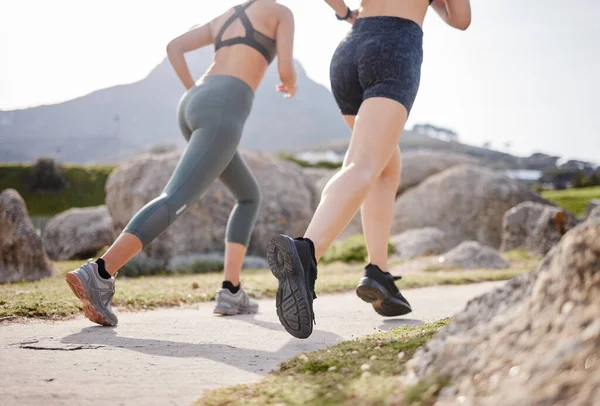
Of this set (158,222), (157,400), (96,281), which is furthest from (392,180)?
(157,400)

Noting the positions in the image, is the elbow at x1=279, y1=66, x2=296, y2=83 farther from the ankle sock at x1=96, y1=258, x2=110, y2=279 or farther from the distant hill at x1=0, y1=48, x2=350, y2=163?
the ankle sock at x1=96, y1=258, x2=110, y2=279

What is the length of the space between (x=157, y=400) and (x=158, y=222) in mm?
1689

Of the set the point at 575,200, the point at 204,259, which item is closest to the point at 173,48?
the point at 204,259

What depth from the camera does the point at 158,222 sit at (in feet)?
11.0

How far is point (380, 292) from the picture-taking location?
11.4 ft

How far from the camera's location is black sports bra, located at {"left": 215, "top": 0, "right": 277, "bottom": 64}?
4.07 meters

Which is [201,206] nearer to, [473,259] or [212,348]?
[473,259]

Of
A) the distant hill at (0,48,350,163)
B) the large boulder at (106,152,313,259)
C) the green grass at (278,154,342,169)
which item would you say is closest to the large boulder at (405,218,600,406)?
the distant hill at (0,48,350,163)

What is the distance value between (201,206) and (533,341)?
1003cm

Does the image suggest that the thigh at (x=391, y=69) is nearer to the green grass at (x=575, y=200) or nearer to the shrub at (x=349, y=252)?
the shrub at (x=349, y=252)

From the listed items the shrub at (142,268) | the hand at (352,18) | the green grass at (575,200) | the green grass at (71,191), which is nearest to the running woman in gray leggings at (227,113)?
the hand at (352,18)

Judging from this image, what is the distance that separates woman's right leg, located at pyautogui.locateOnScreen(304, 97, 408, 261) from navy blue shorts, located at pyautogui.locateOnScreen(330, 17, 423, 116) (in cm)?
11

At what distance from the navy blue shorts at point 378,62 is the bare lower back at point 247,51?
915mm

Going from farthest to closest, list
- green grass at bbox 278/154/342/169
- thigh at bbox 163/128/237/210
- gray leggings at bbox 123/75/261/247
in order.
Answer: green grass at bbox 278/154/342/169 → thigh at bbox 163/128/237/210 → gray leggings at bbox 123/75/261/247
